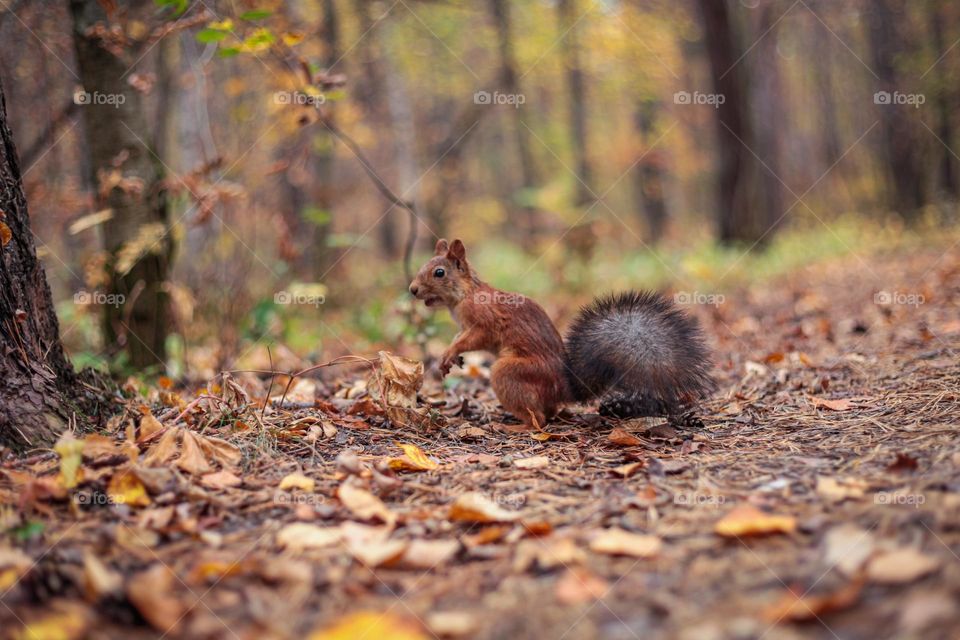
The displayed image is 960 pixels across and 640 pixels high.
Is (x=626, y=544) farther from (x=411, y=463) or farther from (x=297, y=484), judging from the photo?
(x=297, y=484)

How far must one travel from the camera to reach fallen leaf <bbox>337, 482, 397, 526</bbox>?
246 cm

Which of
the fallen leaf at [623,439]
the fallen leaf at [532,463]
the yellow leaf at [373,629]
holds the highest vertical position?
the yellow leaf at [373,629]

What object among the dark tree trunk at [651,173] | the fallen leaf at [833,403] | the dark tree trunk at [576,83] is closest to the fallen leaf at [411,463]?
the fallen leaf at [833,403]

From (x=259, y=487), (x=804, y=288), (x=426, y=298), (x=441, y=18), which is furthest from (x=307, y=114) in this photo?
(x=441, y=18)

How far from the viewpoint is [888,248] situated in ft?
37.6

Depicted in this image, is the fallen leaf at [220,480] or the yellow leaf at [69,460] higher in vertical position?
the yellow leaf at [69,460]

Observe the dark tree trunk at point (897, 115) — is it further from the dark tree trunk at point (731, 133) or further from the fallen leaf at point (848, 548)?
the fallen leaf at point (848, 548)

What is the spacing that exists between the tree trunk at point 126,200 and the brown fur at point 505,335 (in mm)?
2035

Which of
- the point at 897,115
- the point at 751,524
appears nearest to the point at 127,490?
the point at 751,524

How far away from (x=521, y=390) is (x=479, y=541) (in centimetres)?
162

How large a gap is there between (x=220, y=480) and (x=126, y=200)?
318 centimetres

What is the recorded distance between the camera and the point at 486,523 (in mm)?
2459

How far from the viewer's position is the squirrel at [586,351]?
3.63 meters

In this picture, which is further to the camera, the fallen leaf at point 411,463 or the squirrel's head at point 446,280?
the squirrel's head at point 446,280
